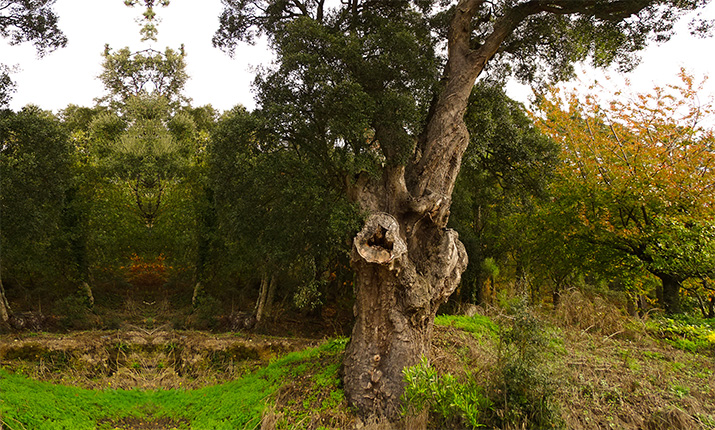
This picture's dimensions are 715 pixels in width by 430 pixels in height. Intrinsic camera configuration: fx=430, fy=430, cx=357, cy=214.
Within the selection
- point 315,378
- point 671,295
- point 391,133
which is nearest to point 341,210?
point 391,133

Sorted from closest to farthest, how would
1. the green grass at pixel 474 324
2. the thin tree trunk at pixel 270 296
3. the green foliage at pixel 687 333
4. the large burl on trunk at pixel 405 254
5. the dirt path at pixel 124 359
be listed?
the large burl on trunk at pixel 405 254
the dirt path at pixel 124 359
the green foliage at pixel 687 333
the green grass at pixel 474 324
the thin tree trunk at pixel 270 296

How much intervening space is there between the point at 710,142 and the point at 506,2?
8.06 metres

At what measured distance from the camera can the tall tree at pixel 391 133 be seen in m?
6.58

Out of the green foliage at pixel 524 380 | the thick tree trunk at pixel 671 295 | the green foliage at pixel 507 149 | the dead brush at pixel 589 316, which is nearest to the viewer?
the green foliage at pixel 524 380

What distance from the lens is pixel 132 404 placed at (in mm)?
7039

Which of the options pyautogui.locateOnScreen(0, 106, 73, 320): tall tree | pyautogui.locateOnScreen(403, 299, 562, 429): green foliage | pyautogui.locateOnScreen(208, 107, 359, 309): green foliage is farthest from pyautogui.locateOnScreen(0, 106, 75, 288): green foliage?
pyautogui.locateOnScreen(403, 299, 562, 429): green foliage

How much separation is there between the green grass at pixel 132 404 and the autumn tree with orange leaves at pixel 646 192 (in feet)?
28.8

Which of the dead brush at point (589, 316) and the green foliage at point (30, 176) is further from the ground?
the green foliage at point (30, 176)

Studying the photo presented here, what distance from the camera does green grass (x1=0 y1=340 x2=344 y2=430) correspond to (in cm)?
579

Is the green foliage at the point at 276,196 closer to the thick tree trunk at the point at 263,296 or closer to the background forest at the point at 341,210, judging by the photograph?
the background forest at the point at 341,210

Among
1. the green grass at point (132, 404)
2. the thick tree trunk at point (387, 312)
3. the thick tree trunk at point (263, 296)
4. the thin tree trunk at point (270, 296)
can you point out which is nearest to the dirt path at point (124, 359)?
the green grass at point (132, 404)

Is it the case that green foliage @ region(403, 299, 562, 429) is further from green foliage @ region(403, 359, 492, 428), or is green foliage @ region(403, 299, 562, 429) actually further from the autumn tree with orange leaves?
the autumn tree with orange leaves

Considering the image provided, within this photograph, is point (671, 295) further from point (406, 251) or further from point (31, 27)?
point (31, 27)

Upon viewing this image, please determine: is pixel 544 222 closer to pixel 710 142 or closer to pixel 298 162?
pixel 710 142
